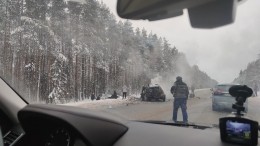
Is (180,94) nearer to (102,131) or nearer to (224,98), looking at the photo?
(224,98)

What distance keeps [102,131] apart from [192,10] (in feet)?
6.13

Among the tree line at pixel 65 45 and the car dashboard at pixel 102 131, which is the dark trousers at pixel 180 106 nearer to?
the car dashboard at pixel 102 131

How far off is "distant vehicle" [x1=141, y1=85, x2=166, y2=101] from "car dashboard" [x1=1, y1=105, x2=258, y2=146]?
672 cm

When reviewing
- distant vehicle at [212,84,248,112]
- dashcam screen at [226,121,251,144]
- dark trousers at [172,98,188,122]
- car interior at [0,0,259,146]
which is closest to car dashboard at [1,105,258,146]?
car interior at [0,0,259,146]

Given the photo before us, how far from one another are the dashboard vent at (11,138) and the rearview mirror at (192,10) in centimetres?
235

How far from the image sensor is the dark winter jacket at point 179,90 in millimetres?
8884

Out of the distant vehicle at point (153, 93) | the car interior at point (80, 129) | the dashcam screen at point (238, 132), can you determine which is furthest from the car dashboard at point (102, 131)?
the distant vehicle at point (153, 93)

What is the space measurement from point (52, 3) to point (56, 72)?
5704 mm

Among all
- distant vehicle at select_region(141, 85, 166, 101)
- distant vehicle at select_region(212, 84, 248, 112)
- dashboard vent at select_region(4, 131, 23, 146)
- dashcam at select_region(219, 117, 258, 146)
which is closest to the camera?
dashcam at select_region(219, 117, 258, 146)

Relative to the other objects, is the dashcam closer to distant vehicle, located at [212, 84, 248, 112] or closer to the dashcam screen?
the dashcam screen

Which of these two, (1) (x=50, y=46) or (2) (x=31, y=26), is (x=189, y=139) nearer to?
(2) (x=31, y=26)

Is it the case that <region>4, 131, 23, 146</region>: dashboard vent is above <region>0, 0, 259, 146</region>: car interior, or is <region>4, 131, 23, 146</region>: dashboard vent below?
below

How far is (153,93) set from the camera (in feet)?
42.3

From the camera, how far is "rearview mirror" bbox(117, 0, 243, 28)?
1.41m
